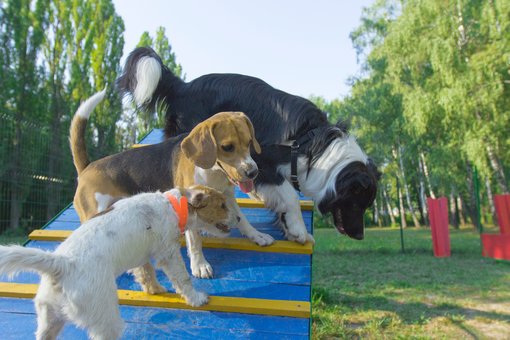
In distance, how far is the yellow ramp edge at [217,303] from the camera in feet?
8.83

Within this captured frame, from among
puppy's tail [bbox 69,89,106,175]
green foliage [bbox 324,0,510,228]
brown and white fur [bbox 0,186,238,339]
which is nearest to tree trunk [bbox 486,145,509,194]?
green foliage [bbox 324,0,510,228]

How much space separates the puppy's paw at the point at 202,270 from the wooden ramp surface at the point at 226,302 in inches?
1.6

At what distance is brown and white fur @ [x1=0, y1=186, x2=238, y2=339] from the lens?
2.11 m

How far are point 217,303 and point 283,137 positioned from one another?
1.78 metres

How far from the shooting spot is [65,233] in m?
3.72

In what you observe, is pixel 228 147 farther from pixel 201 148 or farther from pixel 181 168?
pixel 181 168

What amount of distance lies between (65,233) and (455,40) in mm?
15286

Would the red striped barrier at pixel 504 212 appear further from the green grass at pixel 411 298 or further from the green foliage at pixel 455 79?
the green foliage at pixel 455 79

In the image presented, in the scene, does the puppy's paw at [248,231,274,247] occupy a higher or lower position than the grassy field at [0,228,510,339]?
higher

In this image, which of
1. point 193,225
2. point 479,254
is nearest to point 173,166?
point 193,225

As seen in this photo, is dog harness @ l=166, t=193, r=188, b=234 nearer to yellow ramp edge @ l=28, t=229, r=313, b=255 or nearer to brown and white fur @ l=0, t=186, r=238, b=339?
brown and white fur @ l=0, t=186, r=238, b=339

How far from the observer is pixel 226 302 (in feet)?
9.15

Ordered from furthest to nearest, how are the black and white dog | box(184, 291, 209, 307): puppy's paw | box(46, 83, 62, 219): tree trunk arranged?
box(46, 83, 62, 219): tree trunk, the black and white dog, box(184, 291, 209, 307): puppy's paw

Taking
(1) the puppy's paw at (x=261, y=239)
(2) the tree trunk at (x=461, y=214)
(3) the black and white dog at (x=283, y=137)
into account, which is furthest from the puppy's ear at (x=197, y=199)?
(2) the tree trunk at (x=461, y=214)
